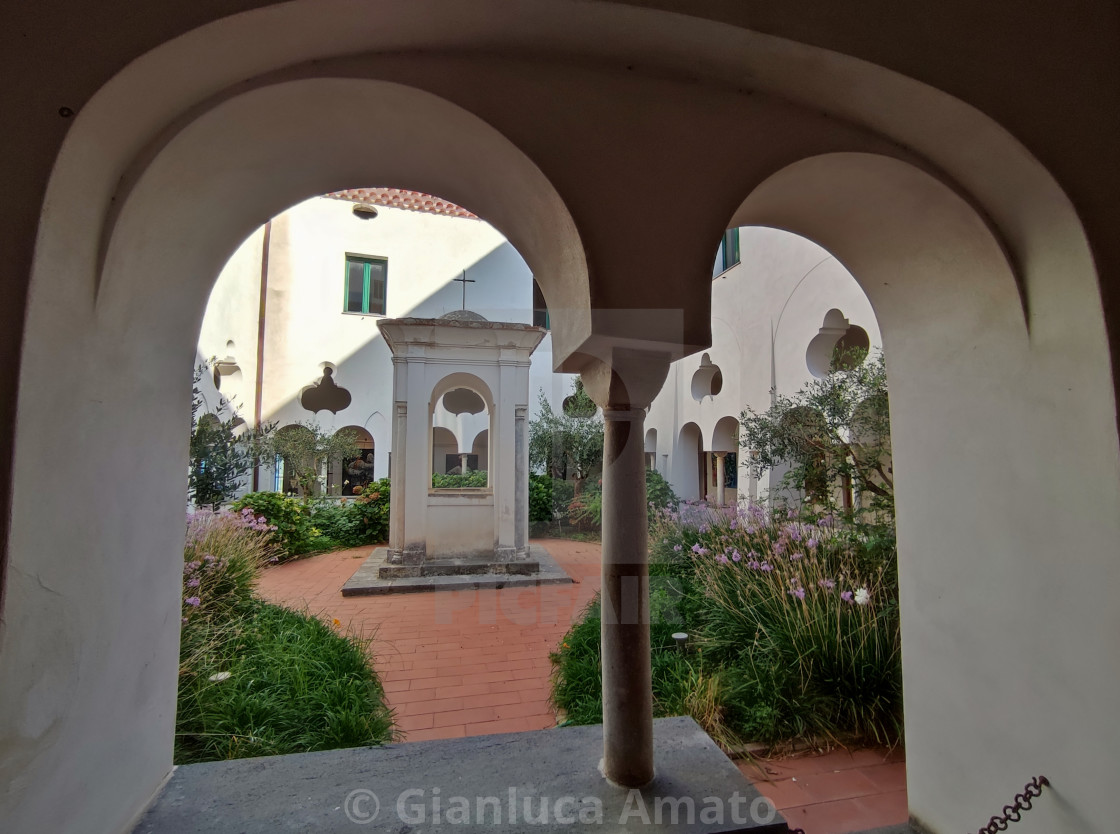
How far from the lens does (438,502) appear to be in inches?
306

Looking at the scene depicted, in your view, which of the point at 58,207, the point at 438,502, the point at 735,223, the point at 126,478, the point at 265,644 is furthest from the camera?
the point at 438,502

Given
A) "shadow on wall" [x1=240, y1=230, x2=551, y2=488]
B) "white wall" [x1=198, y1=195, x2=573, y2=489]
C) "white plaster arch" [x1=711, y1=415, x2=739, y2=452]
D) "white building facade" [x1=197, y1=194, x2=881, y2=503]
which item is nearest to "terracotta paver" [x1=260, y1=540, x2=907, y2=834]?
"white plaster arch" [x1=711, y1=415, x2=739, y2=452]

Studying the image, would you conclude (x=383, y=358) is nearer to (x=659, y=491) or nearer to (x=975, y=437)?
(x=659, y=491)

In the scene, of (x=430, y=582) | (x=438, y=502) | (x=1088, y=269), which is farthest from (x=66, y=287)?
(x=438, y=502)

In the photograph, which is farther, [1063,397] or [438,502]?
[438,502]

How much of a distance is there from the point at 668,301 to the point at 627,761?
1460 mm

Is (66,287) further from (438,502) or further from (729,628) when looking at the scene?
(438,502)

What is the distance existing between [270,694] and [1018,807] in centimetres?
330

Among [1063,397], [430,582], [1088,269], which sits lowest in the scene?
[430,582]

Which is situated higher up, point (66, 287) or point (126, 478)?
point (66, 287)

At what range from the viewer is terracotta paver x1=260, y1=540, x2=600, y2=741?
360 centimetres

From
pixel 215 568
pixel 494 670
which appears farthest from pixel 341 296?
pixel 494 670

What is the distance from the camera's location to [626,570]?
199 cm

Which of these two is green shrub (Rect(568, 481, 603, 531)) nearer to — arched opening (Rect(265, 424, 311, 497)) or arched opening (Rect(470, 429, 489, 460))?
arched opening (Rect(265, 424, 311, 497))
